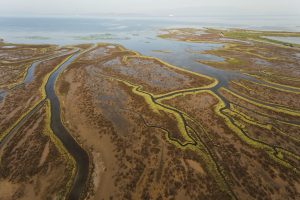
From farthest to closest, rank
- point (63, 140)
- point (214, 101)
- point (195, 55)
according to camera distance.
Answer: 1. point (195, 55)
2. point (214, 101)
3. point (63, 140)

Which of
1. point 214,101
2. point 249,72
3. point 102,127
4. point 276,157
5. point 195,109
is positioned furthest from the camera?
point 249,72

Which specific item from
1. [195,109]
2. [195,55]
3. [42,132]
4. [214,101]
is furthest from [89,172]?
[195,55]

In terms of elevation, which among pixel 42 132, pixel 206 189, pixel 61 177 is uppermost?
pixel 42 132

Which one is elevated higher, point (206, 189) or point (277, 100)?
point (277, 100)

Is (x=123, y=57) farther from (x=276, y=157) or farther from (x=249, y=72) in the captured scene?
(x=276, y=157)

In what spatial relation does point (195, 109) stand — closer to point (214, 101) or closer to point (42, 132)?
point (214, 101)

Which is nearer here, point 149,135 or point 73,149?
point 73,149

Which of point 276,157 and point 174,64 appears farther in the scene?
point 174,64
